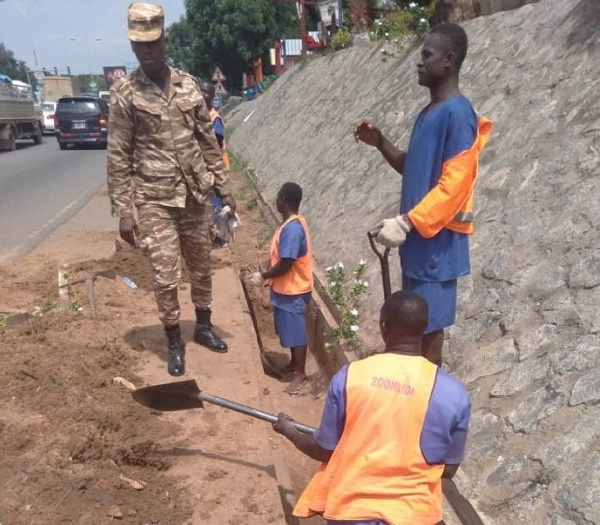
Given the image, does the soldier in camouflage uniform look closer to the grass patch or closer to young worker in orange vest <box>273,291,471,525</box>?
young worker in orange vest <box>273,291,471,525</box>

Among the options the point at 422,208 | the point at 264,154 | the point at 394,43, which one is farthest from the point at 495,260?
A: the point at 264,154

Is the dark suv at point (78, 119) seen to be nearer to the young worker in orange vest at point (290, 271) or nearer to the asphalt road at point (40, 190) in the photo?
the asphalt road at point (40, 190)

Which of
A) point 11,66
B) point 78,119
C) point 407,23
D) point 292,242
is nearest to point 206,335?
point 292,242

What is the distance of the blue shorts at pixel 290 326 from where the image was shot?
15.2ft

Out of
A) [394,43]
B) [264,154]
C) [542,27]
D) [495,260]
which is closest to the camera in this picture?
[495,260]

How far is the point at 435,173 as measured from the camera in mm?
2914

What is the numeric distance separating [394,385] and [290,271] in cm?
248

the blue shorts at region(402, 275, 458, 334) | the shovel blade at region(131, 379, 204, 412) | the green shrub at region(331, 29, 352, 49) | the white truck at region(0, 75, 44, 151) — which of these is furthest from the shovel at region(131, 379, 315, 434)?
the white truck at region(0, 75, 44, 151)

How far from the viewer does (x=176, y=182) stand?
4371 mm

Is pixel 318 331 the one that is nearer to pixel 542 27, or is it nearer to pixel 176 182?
pixel 176 182

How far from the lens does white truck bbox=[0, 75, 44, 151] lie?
23.0 m

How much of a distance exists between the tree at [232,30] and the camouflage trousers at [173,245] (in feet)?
113

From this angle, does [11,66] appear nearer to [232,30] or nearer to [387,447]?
[232,30]

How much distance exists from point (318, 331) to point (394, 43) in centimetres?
702
